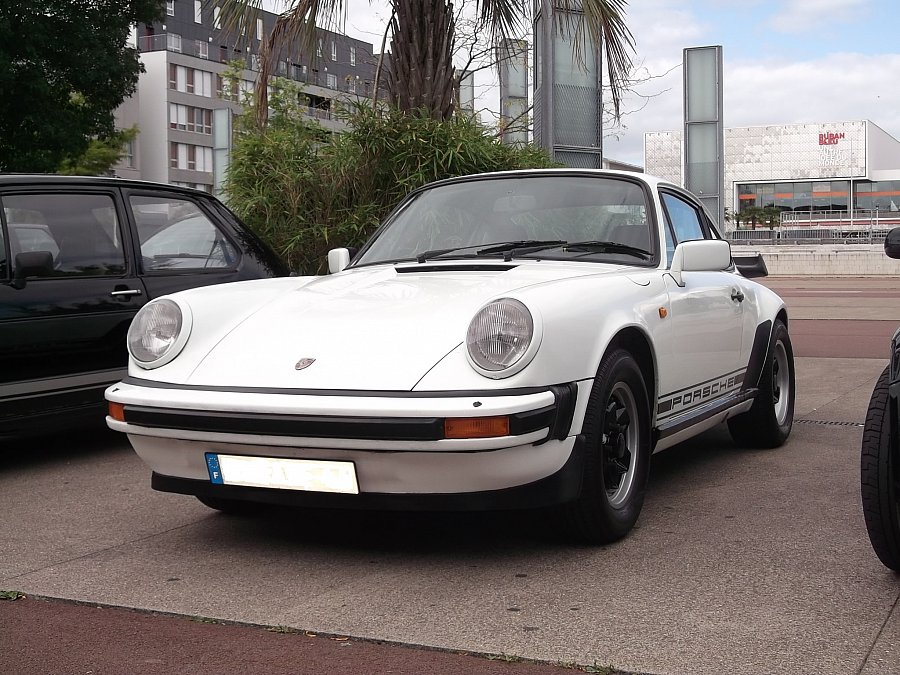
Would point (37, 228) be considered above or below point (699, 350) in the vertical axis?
above

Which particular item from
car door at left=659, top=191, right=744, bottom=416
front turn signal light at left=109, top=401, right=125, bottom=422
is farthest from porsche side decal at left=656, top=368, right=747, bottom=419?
front turn signal light at left=109, top=401, right=125, bottom=422

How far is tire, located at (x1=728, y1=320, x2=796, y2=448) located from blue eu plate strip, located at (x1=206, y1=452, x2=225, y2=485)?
3112mm

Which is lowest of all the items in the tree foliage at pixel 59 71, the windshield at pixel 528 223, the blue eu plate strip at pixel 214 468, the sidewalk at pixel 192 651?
the sidewalk at pixel 192 651

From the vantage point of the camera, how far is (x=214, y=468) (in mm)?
3752

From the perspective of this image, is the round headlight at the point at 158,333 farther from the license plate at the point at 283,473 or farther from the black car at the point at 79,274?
the black car at the point at 79,274

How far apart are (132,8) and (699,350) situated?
2266cm

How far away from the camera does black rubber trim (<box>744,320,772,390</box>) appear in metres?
5.66

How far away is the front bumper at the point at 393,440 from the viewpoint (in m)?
3.43

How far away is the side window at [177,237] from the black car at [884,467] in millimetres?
4014

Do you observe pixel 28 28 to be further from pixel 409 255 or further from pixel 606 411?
pixel 606 411

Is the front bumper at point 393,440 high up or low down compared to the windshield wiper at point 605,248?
down

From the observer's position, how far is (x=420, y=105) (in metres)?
9.86

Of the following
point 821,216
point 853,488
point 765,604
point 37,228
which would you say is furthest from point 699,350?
point 821,216

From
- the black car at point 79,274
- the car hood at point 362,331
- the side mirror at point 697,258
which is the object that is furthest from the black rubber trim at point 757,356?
the black car at point 79,274
